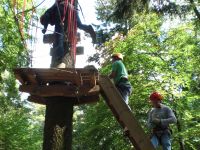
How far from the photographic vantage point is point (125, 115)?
5996 mm

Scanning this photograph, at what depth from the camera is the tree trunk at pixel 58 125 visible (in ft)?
18.8

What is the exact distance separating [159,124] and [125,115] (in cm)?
81

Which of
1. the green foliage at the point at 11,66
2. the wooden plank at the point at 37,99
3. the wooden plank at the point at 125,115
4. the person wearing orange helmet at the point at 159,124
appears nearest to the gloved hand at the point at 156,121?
the person wearing orange helmet at the point at 159,124

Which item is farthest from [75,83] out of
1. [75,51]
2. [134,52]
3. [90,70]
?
[134,52]

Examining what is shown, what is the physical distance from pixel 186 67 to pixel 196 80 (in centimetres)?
209

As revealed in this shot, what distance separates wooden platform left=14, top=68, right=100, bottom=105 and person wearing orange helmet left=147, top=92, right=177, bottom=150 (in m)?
1.24

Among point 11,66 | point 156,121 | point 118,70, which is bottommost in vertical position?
point 156,121

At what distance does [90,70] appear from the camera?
541 cm

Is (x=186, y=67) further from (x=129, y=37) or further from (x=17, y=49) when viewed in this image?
(x=17, y=49)

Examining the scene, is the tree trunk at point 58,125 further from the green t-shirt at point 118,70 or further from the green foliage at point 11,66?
the green foliage at point 11,66

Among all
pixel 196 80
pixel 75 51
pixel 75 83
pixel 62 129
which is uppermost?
pixel 196 80

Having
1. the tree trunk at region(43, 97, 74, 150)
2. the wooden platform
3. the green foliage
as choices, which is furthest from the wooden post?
the green foliage

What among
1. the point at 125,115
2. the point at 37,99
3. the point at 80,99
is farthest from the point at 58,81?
the point at 125,115

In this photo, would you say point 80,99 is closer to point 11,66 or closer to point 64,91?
point 64,91
